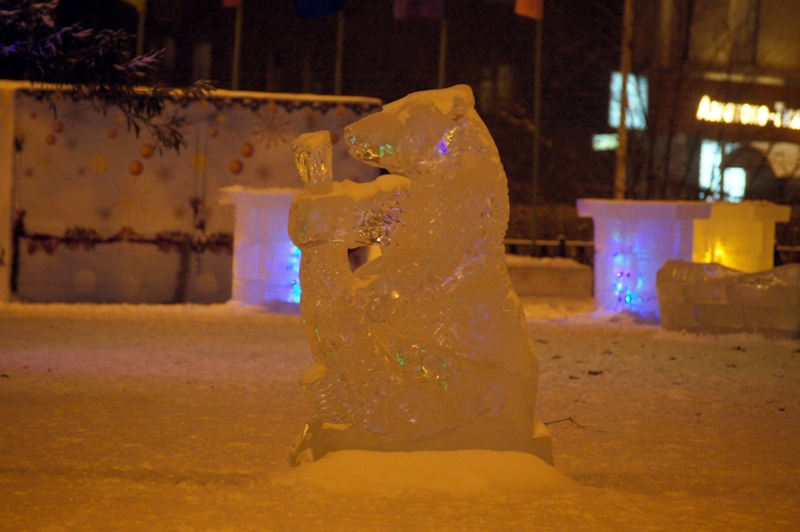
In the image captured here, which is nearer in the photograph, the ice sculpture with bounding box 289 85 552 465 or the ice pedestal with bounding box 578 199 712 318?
the ice sculpture with bounding box 289 85 552 465

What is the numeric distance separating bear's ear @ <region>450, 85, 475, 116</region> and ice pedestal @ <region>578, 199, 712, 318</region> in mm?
8558

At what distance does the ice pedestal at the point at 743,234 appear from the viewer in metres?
13.7

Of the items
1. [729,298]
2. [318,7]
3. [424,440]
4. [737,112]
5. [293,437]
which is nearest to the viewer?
[424,440]

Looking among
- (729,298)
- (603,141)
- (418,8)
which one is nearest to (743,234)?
(729,298)

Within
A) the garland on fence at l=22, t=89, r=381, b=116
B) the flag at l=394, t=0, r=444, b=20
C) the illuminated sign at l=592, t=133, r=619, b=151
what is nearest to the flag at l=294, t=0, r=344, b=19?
the flag at l=394, t=0, r=444, b=20

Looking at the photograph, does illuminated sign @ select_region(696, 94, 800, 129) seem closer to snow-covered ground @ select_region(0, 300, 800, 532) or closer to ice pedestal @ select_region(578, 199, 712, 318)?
ice pedestal @ select_region(578, 199, 712, 318)

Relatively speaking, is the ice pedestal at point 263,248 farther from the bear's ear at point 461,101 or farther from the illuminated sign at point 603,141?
the illuminated sign at point 603,141

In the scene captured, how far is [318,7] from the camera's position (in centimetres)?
1772

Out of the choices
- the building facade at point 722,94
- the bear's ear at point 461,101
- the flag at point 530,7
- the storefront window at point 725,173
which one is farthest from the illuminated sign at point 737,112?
the bear's ear at point 461,101

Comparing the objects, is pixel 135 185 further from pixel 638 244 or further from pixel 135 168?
pixel 638 244

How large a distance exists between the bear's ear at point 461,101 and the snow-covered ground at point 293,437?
1.86 metres

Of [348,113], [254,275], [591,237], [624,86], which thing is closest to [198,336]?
[254,275]

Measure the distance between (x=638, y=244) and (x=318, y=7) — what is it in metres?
8.28

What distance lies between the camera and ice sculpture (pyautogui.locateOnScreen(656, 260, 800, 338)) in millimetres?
10508
